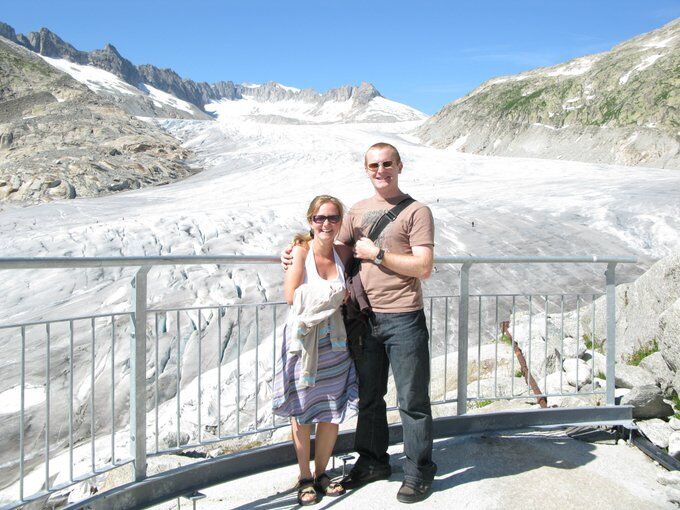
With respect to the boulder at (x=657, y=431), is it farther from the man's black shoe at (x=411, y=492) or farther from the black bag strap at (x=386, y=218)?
the black bag strap at (x=386, y=218)

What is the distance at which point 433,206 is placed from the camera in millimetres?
18828

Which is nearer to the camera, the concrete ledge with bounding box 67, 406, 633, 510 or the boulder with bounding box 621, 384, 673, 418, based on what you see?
the concrete ledge with bounding box 67, 406, 633, 510

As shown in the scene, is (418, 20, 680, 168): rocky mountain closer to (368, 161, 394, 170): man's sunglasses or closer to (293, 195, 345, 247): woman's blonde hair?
(368, 161, 394, 170): man's sunglasses

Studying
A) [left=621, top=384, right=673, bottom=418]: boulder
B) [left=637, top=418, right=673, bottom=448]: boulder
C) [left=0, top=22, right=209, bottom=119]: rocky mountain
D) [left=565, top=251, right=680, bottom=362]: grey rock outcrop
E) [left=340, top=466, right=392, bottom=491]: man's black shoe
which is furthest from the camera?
[left=0, top=22, right=209, bottom=119]: rocky mountain

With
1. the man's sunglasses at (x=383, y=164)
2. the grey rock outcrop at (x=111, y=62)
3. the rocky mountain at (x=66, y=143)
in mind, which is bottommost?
the man's sunglasses at (x=383, y=164)

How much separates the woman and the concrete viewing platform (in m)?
0.36

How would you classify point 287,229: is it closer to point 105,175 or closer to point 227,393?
Answer: point 227,393

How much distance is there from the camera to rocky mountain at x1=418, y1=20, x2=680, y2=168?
30875 mm

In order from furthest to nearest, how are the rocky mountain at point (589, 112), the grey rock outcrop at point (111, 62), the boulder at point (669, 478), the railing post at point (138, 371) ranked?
the grey rock outcrop at point (111, 62), the rocky mountain at point (589, 112), the boulder at point (669, 478), the railing post at point (138, 371)

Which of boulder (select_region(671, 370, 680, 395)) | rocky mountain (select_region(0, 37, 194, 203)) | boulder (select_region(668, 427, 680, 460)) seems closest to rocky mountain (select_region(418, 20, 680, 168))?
rocky mountain (select_region(0, 37, 194, 203))

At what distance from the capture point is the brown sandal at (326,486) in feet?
12.4

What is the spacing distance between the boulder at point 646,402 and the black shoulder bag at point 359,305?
2.75 m

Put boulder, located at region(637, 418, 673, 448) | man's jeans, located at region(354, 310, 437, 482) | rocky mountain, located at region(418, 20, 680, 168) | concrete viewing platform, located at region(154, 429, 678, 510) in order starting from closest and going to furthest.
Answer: man's jeans, located at region(354, 310, 437, 482)
concrete viewing platform, located at region(154, 429, 678, 510)
boulder, located at region(637, 418, 673, 448)
rocky mountain, located at region(418, 20, 680, 168)

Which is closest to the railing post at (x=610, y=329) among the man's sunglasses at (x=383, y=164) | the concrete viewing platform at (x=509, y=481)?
the concrete viewing platform at (x=509, y=481)
